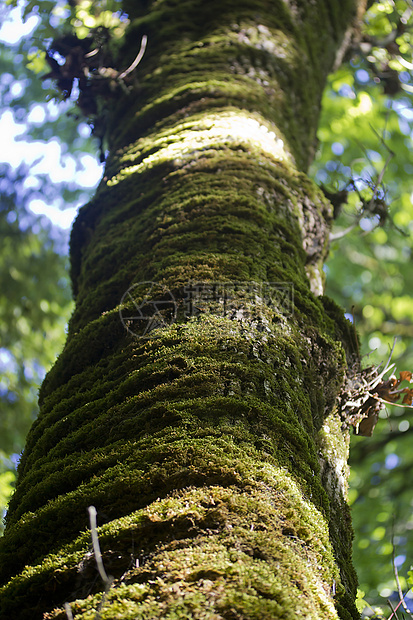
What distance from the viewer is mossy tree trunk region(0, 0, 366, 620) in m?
1.19

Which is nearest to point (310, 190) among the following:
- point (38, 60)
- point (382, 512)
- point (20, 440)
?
point (38, 60)

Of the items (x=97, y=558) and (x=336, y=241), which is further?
(x=336, y=241)

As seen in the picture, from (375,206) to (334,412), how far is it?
6.78 feet

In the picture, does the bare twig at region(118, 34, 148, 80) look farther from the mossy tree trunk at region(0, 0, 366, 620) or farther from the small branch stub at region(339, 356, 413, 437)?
the small branch stub at region(339, 356, 413, 437)

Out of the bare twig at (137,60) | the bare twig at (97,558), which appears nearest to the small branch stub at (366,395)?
the bare twig at (97,558)

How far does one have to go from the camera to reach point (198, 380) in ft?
5.42

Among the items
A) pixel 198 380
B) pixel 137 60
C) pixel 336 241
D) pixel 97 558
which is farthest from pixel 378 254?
pixel 97 558

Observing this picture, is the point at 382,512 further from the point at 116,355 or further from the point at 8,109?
the point at 8,109

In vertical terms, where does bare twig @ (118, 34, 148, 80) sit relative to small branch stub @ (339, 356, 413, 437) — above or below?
above

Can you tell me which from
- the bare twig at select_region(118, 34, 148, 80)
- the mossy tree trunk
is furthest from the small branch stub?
the bare twig at select_region(118, 34, 148, 80)

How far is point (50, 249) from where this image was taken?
26.1 feet

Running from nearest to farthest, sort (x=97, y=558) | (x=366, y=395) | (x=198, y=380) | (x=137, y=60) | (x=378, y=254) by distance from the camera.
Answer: (x=97, y=558)
(x=198, y=380)
(x=366, y=395)
(x=137, y=60)
(x=378, y=254)

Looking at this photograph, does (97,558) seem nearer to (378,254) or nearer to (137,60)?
(137,60)

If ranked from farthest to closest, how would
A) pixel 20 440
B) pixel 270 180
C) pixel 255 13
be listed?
pixel 20 440 → pixel 255 13 → pixel 270 180
